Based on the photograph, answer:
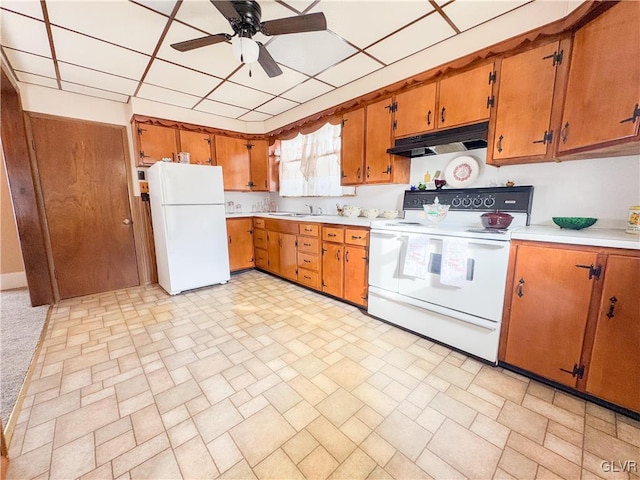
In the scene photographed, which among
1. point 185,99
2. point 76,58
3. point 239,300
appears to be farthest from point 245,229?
point 76,58

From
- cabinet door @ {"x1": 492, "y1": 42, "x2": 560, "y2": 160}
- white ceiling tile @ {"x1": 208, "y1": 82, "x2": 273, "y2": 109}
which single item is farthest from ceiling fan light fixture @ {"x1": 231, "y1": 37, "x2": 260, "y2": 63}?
cabinet door @ {"x1": 492, "y1": 42, "x2": 560, "y2": 160}

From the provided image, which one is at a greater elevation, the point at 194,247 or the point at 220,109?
the point at 220,109

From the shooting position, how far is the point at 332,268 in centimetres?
299

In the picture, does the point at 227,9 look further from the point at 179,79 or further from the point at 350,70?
the point at 179,79

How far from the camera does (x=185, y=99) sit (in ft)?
10.9

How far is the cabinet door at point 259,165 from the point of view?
173 inches

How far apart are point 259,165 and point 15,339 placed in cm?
349

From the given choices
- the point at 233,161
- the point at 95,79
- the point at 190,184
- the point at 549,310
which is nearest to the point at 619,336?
the point at 549,310

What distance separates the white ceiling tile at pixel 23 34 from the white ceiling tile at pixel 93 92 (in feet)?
2.44

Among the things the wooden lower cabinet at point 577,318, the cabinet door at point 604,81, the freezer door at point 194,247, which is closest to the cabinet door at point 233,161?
the freezer door at point 194,247

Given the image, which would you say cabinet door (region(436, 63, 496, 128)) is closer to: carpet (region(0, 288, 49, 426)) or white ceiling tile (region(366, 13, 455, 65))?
white ceiling tile (region(366, 13, 455, 65))

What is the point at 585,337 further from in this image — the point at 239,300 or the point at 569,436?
the point at 239,300

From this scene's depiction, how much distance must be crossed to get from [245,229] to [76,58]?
257 cm

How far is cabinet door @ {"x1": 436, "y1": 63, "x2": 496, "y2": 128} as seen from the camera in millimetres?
1995
